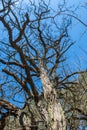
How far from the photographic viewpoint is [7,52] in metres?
9.07

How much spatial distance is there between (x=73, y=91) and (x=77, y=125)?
1.42 m

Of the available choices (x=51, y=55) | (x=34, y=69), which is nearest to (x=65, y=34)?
(x=51, y=55)

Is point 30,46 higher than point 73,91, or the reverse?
point 30,46

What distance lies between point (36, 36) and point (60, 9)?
1.24 meters

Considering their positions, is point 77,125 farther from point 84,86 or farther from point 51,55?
point 51,55

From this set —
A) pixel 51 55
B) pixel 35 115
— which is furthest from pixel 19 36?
pixel 35 115

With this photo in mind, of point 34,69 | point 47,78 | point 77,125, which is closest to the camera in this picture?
point 47,78

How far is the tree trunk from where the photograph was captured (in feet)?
21.4

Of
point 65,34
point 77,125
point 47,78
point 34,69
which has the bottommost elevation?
point 77,125

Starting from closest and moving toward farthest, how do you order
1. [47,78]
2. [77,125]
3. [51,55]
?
[47,78] → [77,125] → [51,55]

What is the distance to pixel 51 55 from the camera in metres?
9.64

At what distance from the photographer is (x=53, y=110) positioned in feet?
22.5

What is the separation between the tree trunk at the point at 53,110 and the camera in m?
6.54

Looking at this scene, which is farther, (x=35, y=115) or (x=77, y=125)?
(x=35, y=115)
